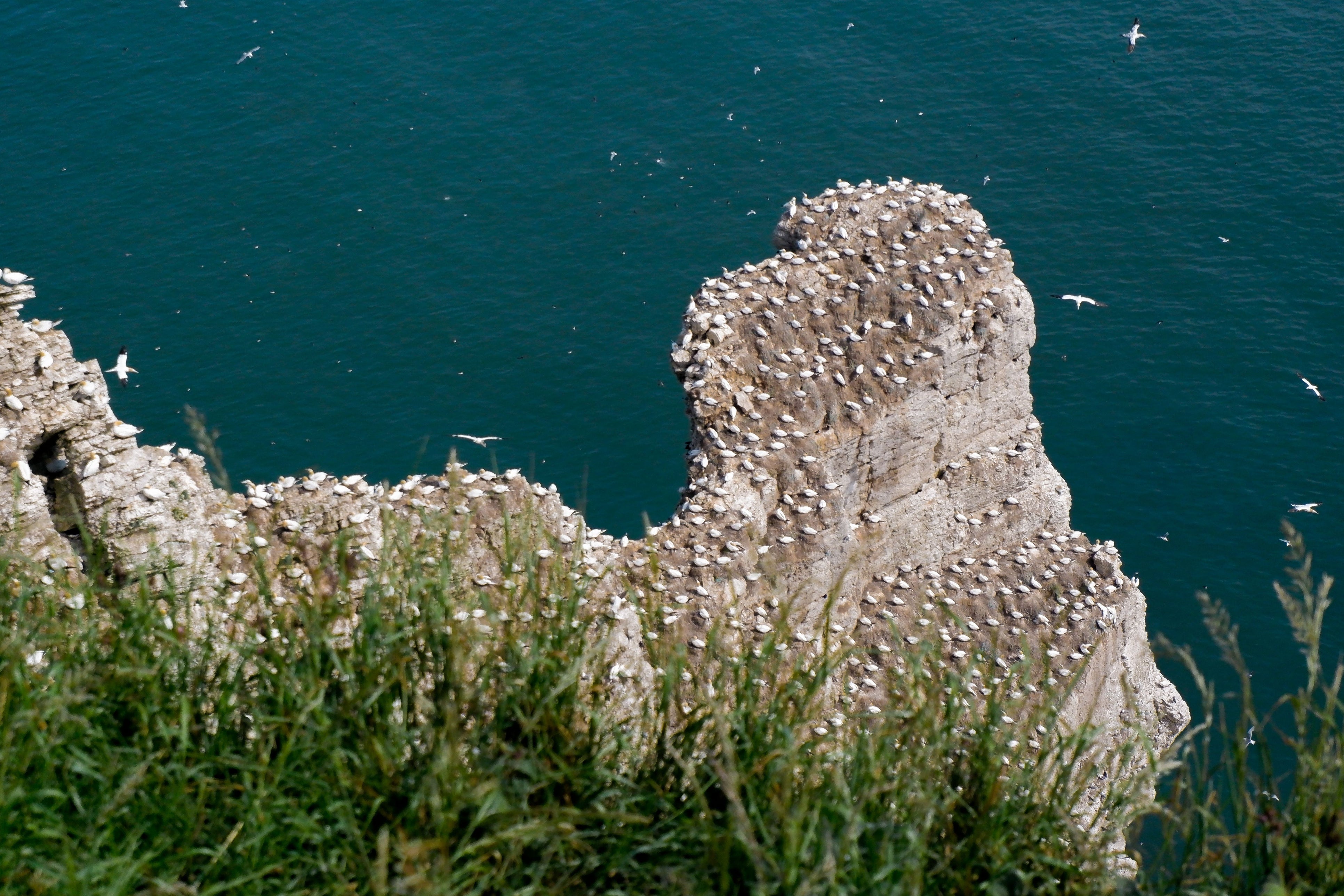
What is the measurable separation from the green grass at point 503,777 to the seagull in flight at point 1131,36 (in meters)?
56.7

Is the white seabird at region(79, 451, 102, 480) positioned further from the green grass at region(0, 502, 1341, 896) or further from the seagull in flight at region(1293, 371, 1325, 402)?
the seagull in flight at region(1293, 371, 1325, 402)

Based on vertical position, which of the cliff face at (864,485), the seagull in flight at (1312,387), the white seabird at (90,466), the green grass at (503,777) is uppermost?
the green grass at (503,777)

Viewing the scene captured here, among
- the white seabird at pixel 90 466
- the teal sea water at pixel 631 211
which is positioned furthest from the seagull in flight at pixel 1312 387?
the white seabird at pixel 90 466

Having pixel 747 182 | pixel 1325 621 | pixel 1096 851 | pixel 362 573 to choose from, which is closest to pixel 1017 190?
pixel 747 182

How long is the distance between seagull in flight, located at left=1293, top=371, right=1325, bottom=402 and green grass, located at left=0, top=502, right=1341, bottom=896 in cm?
3951

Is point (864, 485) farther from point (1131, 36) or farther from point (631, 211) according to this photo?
point (1131, 36)

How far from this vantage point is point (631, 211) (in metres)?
57.4

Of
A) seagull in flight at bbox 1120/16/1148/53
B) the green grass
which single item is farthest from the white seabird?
seagull in flight at bbox 1120/16/1148/53

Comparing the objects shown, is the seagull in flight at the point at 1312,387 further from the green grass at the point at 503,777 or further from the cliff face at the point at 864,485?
the green grass at the point at 503,777

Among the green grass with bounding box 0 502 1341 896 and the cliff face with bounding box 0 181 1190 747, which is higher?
the green grass with bounding box 0 502 1341 896

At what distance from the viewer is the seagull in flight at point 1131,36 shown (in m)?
60.6

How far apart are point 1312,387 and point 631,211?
84.9 feet

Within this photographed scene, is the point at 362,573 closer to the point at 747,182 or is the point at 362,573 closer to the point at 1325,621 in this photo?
the point at 1325,621

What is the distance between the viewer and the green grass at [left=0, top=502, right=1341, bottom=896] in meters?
7.83
